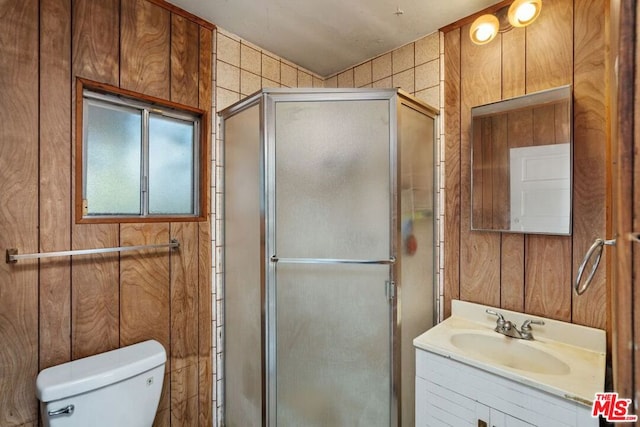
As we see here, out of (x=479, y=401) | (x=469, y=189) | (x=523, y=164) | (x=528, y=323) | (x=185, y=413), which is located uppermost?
(x=523, y=164)

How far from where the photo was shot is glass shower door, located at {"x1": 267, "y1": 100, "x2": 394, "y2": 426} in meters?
1.44

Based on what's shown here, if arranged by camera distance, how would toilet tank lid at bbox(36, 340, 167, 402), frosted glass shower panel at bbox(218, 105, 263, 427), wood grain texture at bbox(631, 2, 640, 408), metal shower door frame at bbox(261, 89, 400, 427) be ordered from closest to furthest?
wood grain texture at bbox(631, 2, 640, 408), toilet tank lid at bbox(36, 340, 167, 402), metal shower door frame at bbox(261, 89, 400, 427), frosted glass shower panel at bbox(218, 105, 263, 427)

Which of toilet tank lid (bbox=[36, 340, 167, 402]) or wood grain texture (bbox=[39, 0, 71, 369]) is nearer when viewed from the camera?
toilet tank lid (bbox=[36, 340, 167, 402])

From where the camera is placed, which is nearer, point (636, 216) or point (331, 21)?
point (636, 216)

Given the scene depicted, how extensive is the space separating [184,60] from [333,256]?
4.42 feet

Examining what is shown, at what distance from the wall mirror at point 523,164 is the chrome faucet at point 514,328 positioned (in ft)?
1.41

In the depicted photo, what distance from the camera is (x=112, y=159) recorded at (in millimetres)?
1452

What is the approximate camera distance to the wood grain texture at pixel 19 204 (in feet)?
3.68

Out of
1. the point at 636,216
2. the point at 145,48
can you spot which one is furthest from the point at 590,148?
the point at 145,48

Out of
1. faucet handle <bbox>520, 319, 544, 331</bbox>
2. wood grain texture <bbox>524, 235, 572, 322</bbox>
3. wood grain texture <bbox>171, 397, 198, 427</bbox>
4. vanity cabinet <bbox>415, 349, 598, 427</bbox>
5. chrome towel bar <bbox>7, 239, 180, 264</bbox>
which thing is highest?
A: chrome towel bar <bbox>7, 239, 180, 264</bbox>

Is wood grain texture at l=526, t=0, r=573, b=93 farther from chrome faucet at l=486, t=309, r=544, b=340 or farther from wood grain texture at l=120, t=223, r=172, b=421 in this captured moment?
wood grain texture at l=120, t=223, r=172, b=421

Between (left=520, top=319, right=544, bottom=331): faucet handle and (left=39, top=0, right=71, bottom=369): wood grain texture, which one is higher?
(left=39, top=0, right=71, bottom=369): wood grain texture

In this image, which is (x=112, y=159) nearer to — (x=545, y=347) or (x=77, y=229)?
(x=77, y=229)

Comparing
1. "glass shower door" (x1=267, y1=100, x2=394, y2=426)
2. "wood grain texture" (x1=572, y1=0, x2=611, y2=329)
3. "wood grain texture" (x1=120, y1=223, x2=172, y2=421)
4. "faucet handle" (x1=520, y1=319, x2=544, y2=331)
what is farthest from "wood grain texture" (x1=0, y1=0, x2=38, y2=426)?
"wood grain texture" (x1=572, y1=0, x2=611, y2=329)
